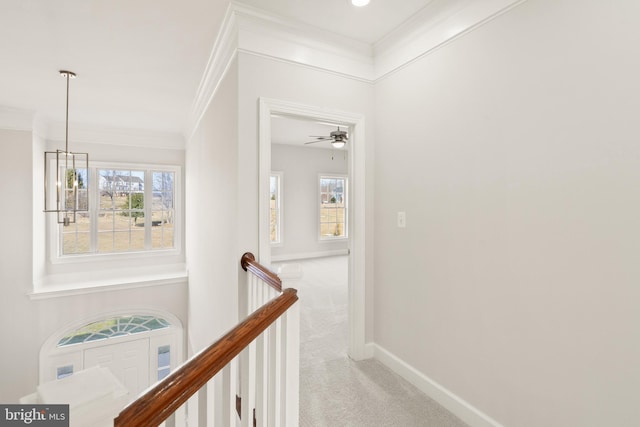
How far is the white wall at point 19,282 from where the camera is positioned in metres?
4.11

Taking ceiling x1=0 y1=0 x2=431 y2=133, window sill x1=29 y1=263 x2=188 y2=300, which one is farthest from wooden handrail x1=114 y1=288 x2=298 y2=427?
window sill x1=29 y1=263 x2=188 y2=300

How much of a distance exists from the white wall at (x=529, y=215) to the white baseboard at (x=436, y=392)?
0.15ft

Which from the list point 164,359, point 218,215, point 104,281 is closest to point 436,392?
point 218,215

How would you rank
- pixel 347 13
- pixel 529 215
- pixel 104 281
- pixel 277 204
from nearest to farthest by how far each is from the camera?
pixel 529 215 → pixel 347 13 → pixel 104 281 → pixel 277 204

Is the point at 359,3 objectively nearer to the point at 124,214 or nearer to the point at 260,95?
the point at 260,95

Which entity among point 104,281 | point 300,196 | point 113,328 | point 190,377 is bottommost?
point 113,328

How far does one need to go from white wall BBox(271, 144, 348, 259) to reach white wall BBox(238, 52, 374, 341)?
173 inches

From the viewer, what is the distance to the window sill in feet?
14.7

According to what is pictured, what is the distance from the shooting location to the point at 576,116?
1.35 metres

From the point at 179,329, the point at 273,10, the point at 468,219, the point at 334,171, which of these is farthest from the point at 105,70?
the point at 334,171

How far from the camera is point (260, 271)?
5.83 feet

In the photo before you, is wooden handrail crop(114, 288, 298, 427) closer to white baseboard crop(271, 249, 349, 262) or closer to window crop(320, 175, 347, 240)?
white baseboard crop(271, 249, 349, 262)

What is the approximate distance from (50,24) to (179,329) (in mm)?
4640

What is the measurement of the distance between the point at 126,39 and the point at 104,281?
4.12m
